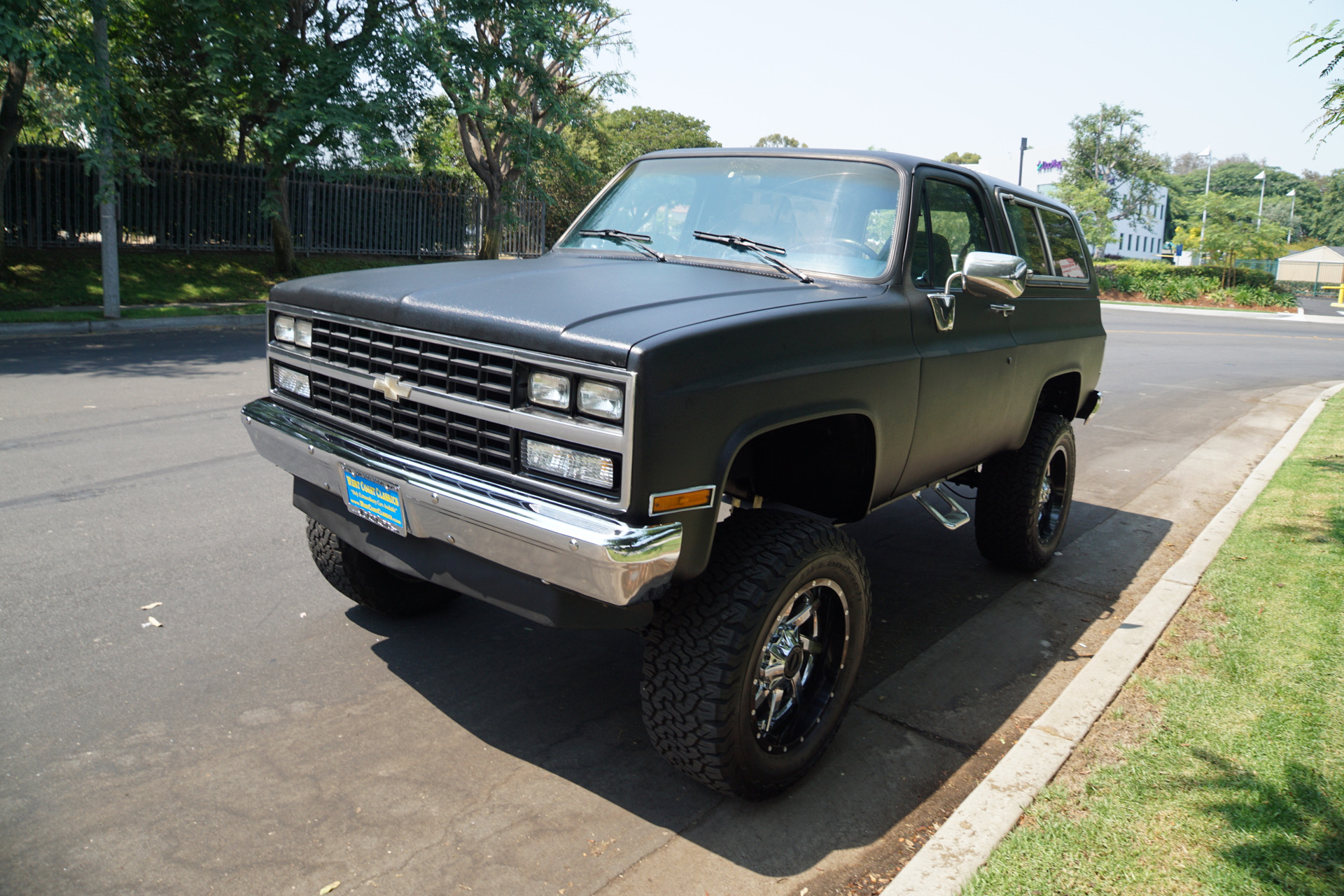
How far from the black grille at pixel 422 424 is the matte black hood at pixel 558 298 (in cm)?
26

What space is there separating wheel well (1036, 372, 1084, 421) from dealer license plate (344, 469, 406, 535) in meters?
4.10

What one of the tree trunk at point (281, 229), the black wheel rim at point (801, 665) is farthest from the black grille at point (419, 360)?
the tree trunk at point (281, 229)

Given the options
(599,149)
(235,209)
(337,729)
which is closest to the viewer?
(337,729)

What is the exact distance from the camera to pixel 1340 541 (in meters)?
6.01

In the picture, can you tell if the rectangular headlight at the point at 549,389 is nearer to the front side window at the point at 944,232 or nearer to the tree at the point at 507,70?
the front side window at the point at 944,232

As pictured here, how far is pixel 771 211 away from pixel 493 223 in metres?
21.5

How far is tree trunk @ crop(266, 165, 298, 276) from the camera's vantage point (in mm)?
19391

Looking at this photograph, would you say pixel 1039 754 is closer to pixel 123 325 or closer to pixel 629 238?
pixel 629 238

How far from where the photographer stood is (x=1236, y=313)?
37594 millimetres

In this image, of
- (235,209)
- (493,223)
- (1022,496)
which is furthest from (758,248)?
(493,223)

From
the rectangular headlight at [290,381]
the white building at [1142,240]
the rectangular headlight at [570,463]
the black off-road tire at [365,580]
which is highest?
the white building at [1142,240]

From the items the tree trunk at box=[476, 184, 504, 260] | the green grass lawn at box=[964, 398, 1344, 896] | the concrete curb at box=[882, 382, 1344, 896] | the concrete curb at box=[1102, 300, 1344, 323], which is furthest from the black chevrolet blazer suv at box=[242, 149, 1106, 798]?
the concrete curb at box=[1102, 300, 1344, 323]

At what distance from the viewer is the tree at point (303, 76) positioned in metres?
16.6

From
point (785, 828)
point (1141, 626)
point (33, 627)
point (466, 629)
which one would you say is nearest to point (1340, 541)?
point (1141, 626)
